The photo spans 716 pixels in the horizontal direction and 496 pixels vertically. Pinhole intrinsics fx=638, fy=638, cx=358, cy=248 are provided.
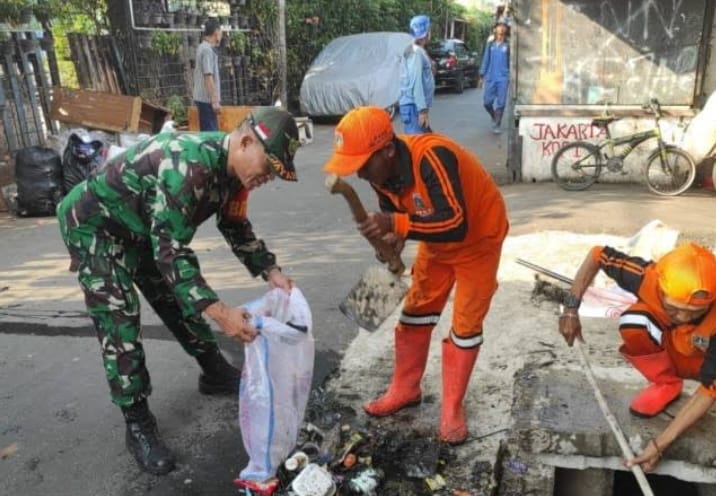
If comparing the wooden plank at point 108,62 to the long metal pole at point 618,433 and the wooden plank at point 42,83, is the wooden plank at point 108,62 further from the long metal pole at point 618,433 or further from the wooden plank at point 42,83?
the long metal pole at point 618,433

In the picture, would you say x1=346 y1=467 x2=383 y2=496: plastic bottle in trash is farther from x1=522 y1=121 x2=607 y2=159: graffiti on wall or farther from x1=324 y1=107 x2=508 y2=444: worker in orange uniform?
x1=522 y1=121 x2=607 y2=159: graffiti on wall

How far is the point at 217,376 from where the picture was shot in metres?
3.27

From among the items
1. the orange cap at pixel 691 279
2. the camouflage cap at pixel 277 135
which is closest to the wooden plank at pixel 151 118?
the camouflage cap at pixel 277 135

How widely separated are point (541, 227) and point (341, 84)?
779cm

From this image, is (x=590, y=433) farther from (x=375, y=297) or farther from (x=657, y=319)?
(x=375, y=297)

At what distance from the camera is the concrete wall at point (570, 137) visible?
24.2 feet

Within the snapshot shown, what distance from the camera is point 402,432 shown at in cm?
286

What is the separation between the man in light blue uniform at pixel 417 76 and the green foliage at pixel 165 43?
16.4 feet

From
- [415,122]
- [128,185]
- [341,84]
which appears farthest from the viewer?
[341,84]

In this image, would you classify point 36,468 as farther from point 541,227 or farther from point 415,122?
point 415,122

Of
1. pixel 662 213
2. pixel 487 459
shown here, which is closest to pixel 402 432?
pixel 487 459

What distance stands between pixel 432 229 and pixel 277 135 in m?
0.63

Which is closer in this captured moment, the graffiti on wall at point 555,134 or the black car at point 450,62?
the graffiti on wall at point 555,134

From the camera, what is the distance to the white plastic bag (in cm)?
242
